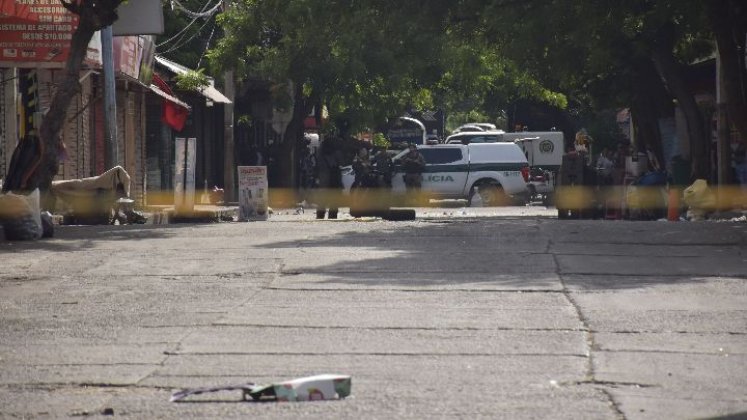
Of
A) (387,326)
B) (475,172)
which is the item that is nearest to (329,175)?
(475,172)

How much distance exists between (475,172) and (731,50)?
1683cm

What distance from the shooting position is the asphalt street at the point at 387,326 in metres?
7.79

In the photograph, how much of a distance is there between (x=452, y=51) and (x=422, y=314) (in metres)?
36.9

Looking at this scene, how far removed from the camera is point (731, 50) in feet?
79.7

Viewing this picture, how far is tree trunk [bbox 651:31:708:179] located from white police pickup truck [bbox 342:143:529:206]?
34.3ft

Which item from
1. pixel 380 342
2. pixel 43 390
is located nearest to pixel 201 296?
pixel 380 342

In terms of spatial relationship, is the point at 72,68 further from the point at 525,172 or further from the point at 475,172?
the point at 525,172

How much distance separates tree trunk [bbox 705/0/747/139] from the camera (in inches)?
941

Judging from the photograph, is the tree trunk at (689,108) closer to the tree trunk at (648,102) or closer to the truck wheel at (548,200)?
the tree trunk at (648,102)

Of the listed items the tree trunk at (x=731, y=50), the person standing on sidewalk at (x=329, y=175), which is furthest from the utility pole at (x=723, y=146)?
the person standing on sidewalk at (x=329, y=175)

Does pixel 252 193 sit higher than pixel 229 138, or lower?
lower

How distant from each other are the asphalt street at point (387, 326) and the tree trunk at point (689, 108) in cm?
1151

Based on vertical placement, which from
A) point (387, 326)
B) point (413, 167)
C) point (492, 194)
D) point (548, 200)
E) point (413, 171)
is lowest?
point (548, 200)

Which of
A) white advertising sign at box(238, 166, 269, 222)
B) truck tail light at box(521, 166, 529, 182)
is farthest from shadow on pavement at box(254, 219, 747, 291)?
truck tail light at box(521, 166, 529, 182)
